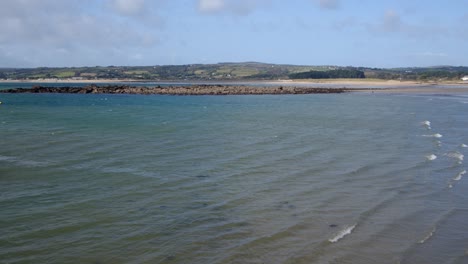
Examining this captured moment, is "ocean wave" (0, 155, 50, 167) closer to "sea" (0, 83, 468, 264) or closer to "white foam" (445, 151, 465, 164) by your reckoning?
"sea" (0, 83, 468, 264)

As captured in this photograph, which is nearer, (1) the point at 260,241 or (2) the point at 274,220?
(1) the point at 260,241

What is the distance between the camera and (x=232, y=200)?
10328mm

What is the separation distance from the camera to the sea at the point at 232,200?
7473mm

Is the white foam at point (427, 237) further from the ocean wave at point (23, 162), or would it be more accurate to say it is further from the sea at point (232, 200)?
the ocean wave at point (23, 162)

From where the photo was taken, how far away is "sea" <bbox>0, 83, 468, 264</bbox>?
294 inches

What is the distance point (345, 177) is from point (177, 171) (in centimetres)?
470

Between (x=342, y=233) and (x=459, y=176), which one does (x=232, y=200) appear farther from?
(x=459, y=176)

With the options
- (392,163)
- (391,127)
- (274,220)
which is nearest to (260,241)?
(274,220)

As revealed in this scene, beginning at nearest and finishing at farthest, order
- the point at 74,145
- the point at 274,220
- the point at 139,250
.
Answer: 1. the point at 139,250
2. the point at 274,220
3. the point at 74,145

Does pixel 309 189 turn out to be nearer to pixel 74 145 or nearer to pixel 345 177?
pixel 345 177

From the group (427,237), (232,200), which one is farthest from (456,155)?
(232,200)

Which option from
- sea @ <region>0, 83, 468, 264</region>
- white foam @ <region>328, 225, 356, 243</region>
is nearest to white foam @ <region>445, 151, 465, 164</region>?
sea @ <region>0, 83, 468, 264</region>

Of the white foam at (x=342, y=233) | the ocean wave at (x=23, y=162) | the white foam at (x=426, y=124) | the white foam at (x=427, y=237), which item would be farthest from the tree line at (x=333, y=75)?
the white foam at (x=342, y=233)

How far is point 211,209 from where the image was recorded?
9625 mm
